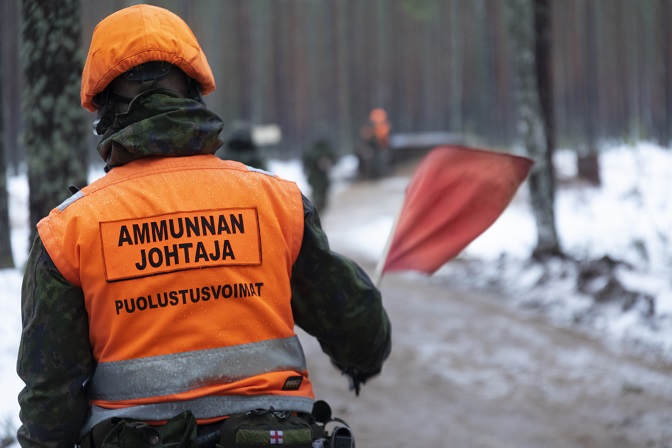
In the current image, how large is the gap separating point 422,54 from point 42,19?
155 ft

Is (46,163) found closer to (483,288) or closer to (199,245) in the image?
(199,245)

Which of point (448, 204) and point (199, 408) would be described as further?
point (448, 204)

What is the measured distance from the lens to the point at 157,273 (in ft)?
7.05

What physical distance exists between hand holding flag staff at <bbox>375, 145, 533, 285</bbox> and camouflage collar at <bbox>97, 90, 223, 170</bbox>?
1081mm

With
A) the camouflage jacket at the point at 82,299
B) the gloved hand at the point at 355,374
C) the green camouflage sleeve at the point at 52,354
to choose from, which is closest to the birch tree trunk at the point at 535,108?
the gloved hand at the point at 355,374

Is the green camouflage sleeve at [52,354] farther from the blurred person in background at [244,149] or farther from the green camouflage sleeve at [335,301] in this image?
the blurred person in background at [244,149]

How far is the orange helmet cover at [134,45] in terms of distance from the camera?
87.3 inches

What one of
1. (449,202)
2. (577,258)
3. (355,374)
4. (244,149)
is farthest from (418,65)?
(355,374)

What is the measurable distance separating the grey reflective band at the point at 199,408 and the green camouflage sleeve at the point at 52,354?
0.08 m

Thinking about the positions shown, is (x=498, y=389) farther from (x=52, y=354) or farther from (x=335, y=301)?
(x=52, y=354)

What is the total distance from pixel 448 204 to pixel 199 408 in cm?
146

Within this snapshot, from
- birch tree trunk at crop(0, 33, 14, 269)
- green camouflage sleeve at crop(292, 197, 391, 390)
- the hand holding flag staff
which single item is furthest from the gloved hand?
birch tree trunk at crop(0, 33, 14, 269)

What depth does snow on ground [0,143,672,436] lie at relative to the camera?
7621 mm

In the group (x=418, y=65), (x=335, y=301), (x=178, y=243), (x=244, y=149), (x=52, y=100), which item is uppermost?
(x=52, y=100)
